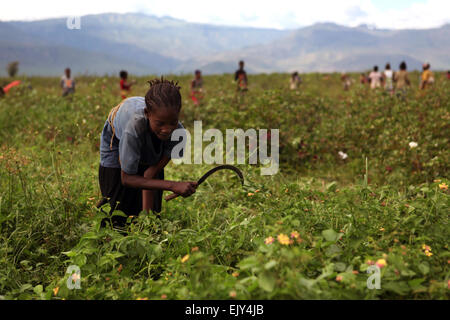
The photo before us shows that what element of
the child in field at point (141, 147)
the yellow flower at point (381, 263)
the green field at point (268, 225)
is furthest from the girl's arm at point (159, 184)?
the yellow flower at point (381, 263)

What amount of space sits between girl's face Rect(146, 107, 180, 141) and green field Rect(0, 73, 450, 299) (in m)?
0.60

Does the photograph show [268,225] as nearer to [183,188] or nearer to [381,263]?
[381,263]

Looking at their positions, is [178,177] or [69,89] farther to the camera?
[69,89]

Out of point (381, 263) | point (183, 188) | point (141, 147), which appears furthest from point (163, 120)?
point (381, 263)

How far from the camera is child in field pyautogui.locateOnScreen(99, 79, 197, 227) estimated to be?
249cm

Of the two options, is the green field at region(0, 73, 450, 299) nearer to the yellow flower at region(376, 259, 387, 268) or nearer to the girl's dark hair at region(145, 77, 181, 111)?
the yellow flower at region(376, 259, 387, 268)

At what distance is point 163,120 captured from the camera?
97.5 inches

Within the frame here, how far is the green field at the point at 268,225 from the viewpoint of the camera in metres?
1.78

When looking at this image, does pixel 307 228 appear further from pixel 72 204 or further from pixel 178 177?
pixel 178 177

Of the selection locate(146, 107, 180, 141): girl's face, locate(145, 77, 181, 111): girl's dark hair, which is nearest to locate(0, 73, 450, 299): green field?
locate(146, 107, 180, 141): girl's face

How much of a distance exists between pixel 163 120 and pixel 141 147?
350mm

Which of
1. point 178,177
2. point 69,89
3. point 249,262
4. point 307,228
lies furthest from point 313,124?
point 69,89
